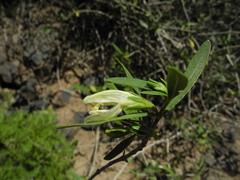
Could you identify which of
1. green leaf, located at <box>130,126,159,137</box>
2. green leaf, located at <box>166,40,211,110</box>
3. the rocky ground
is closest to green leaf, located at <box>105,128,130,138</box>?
green leaf, located at <box>130,126,159,137</box>

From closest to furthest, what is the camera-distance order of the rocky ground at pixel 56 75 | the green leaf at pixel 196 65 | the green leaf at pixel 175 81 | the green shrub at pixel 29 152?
1. the green leaf at pixel 175 81
2. the green leaf at pixel 196 65
3. the green shrub at pixel 29 152
4. the rocky ground at pixel 56 75

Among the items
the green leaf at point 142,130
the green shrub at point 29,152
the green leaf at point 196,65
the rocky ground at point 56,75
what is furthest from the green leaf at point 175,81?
the rocky ground at point 56,75

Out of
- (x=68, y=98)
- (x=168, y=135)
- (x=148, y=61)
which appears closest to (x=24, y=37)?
(x=68, y=98)

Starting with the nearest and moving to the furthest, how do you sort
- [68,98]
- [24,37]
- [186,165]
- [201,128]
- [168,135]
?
1. [201,128]
2. [186,165]
3. [168,135]
4. [68,98]
5. [24,37]

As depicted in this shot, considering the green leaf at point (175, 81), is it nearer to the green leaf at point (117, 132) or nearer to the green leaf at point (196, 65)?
the green leaf at point (196, 65)

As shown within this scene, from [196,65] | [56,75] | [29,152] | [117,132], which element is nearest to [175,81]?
[196,65]

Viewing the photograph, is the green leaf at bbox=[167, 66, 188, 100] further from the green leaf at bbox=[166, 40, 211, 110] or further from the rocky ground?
the rocky ground

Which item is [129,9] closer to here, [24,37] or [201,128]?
[201,128]

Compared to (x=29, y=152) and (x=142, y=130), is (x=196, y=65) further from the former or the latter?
(x=29, y=152)
